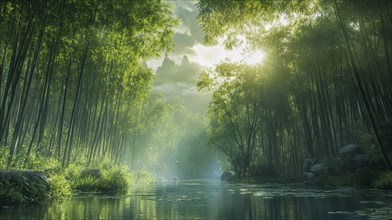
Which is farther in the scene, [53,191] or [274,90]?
[274,90]

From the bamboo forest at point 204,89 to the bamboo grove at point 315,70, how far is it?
91 millimetres

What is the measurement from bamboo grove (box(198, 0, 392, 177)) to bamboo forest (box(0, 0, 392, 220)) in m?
0.09

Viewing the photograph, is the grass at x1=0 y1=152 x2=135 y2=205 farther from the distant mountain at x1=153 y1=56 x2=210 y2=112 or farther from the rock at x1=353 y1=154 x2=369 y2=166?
the distant mountain at x1=153 y1=56 x2=210 y2=112

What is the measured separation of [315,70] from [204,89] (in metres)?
12.5

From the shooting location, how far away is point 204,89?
32.8 metres

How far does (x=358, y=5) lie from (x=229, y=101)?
75.6 feet

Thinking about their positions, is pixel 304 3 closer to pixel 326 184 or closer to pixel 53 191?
pixel 53 191

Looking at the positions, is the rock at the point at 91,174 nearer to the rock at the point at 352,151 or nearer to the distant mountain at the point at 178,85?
the rock at the point at 352,151

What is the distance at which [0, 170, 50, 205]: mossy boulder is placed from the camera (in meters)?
9.23

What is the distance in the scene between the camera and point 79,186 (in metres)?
15.3

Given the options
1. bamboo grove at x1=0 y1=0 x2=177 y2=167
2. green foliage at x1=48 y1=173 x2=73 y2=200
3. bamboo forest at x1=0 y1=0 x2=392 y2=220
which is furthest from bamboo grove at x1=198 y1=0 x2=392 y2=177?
green foliage at x1=48 y1=173 x2=73 y2=200

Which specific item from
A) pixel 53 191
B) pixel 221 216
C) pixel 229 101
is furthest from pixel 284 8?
pixel 229 101

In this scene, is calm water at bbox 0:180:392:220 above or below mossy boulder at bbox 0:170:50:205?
below

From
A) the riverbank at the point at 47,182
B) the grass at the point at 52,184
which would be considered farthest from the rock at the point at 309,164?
the riverbank at the point at 47,182
